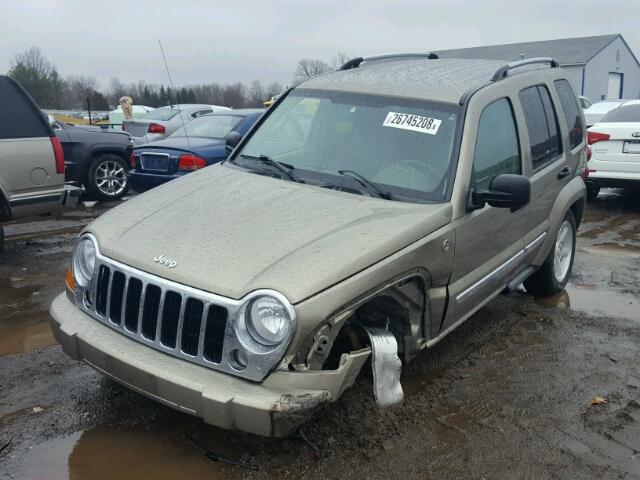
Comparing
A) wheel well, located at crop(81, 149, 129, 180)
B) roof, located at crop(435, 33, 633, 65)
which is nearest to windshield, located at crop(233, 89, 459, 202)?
wheel well, located at crop(81, 149, 129, 180)

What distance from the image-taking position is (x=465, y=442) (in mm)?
3340

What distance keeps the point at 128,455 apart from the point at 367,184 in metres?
2.00

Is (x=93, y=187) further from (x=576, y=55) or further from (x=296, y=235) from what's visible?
(x=576, y=55)

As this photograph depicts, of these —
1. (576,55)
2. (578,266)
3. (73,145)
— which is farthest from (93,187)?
(576,55)

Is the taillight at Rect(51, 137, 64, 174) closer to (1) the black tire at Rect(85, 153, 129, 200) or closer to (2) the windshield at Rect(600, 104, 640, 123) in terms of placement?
(1) the black tire at Rect(85, 153, 129, 200)

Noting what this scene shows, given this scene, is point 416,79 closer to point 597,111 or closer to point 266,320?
point 266,320

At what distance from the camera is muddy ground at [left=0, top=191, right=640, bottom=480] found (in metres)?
3.09

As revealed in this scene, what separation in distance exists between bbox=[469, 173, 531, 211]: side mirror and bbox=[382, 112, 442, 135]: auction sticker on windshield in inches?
20.8

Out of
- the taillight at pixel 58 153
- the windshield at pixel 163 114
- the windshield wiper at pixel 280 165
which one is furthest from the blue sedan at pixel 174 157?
the windshield at pixel 163 114

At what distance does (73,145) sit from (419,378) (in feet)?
26.3

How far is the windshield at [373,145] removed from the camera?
3.72m

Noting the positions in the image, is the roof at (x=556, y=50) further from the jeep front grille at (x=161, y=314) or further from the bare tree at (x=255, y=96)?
the jeep front grille at (x=161, y=314)

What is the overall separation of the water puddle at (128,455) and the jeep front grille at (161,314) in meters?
0.62

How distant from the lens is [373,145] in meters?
3.91
